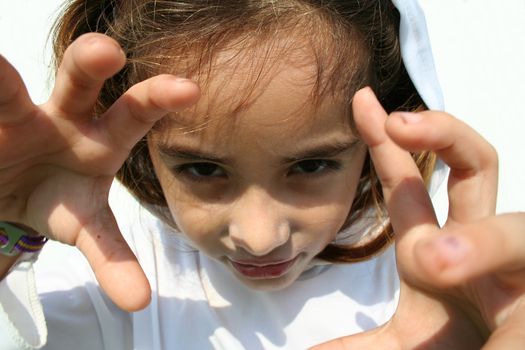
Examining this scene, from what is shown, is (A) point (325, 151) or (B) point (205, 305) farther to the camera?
(B) point (205, 305)

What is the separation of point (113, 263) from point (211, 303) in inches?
16.1

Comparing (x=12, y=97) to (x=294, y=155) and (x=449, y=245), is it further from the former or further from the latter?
(x=449, y=245)

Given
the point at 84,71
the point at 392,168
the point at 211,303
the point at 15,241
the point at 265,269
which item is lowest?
the point at 211,303

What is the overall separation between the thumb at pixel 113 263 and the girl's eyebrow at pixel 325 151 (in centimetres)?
22

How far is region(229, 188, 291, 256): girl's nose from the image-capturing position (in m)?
0.74

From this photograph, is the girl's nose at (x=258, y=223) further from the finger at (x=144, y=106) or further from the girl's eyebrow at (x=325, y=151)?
the finger at (x=144, y=106)

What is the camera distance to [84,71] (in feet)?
1.86

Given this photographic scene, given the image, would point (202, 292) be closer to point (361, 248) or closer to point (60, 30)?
point (361, 248)

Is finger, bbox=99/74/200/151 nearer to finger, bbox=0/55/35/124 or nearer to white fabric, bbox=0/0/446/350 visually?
finger, bbox=0/55/35/124

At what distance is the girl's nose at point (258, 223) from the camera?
0.74 m

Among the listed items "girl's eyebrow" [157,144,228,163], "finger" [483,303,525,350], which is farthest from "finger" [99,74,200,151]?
"finger" [483,303,525,350]

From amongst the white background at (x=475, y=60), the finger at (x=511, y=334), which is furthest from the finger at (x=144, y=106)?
the white background at (x=475, y=60)

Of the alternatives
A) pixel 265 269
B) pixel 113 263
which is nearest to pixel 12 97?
pixel 113 263

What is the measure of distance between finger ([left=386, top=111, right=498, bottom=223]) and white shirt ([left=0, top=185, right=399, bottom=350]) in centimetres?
48
